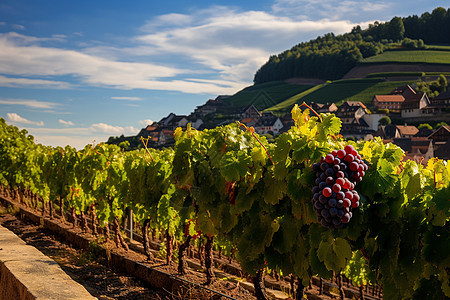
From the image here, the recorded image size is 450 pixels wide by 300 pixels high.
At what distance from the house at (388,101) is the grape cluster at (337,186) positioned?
80557 millimetres

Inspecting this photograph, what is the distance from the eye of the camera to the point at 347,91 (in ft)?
Result: 324

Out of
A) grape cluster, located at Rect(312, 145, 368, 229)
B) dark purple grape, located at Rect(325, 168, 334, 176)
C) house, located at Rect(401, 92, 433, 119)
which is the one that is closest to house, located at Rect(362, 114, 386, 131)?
house, located at Rect(401, 92, 433, 119)

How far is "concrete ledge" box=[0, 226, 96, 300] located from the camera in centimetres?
353

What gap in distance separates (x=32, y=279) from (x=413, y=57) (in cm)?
11811

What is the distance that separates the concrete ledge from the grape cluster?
2.03m

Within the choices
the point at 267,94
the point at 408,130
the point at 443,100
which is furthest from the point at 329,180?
the point at 267,94

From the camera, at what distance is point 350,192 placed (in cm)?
288

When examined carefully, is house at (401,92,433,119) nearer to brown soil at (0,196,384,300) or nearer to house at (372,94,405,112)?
house at (372,94,405,112)

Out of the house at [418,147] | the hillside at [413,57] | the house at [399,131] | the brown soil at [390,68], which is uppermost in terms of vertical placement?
the hillside at [413,57]

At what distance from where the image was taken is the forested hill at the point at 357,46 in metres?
122

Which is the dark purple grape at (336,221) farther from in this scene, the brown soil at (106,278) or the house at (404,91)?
the house at (404,91)

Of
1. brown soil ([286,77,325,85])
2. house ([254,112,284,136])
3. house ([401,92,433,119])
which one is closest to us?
house ([401,92,433,119])

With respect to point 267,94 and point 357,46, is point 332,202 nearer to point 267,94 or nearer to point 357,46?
point 267,94

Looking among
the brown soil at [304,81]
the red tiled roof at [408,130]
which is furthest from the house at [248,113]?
the red tiled roof at [408,130]
